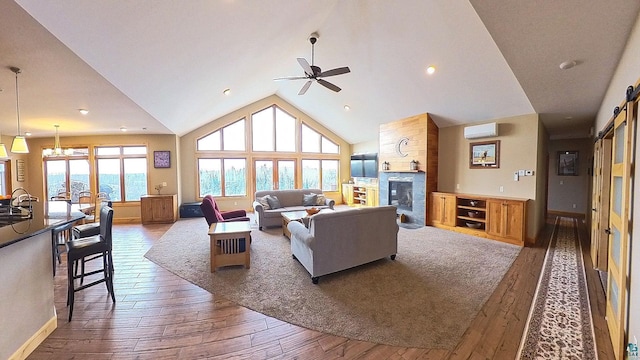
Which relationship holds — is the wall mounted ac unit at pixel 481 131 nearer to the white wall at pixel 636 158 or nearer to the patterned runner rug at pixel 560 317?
the white wall at pixel 636 158

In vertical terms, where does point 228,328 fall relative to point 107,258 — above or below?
below

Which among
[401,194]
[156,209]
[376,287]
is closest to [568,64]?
[376,287]

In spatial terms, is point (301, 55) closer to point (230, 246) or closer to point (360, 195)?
point (230, 246)

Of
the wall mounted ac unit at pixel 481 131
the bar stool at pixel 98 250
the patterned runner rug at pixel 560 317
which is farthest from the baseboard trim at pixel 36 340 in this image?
the wall mounted ac unit at pixel 481 131

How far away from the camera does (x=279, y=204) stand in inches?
261

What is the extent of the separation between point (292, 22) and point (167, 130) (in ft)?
15.8

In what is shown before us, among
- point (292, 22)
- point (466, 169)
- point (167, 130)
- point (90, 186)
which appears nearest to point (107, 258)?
point (292, 22)

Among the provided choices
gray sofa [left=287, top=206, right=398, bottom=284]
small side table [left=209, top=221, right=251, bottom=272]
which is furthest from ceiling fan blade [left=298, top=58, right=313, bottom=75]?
small side table [left=209, top=221, right=251, bottom=272]

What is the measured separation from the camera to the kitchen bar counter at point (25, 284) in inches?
72.7

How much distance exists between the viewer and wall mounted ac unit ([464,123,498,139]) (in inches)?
207

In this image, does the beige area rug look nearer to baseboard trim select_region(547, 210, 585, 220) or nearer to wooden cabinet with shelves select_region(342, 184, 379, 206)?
wooden cabinet with shelves select_region(342, 184, 379, 206)

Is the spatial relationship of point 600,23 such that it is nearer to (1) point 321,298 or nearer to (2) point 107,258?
(1) point 321,298

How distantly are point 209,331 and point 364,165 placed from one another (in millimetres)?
7495

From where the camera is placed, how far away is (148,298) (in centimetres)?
285
